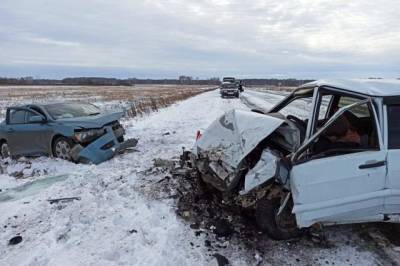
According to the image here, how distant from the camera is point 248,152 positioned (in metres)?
4.56

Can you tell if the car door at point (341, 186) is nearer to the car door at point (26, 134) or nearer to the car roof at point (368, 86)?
the car roof at point (368, 86)

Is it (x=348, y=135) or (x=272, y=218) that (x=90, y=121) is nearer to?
(x=272, y=218)

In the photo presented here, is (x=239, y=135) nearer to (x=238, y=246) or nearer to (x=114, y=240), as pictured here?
(x=238, y=246)

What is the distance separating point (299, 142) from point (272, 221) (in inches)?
39.6

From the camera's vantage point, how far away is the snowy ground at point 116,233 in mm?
4086

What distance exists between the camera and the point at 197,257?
4098 millimetres

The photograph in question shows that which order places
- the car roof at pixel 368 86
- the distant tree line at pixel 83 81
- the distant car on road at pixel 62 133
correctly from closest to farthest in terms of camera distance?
the car roof at pixel 368 86 < the distant car on road at pixel 62 133 < the distant tree line at pixel 83 81

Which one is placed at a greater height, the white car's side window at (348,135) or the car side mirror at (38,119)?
the white car's side window at (348,135)

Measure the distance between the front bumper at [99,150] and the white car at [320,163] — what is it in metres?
4.38

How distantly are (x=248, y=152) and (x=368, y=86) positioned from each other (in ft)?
5.14

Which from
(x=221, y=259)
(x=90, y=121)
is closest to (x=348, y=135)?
(x=221, y=259)

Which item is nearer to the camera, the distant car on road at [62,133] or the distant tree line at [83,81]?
the distant car on road at [62,133]

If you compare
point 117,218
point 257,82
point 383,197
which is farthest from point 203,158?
point 257,82

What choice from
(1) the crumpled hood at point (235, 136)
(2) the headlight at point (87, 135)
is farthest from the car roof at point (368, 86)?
(2) the headlight at point (87, 135)
